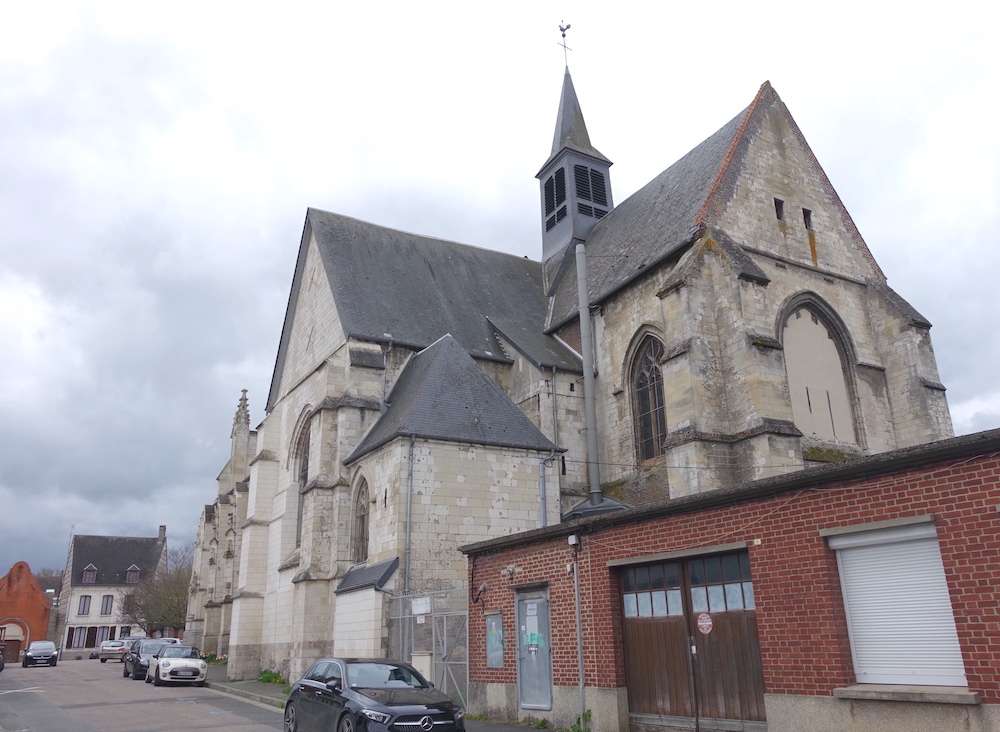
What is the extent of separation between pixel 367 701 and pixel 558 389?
43.0 ft

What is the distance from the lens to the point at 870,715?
674cm

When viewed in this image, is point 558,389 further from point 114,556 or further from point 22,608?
point 114,556

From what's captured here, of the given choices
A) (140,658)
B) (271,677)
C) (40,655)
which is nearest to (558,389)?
(271,677)

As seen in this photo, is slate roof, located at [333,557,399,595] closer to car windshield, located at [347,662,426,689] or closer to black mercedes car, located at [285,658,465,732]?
black mercedes car, located at [285,658,465,732]

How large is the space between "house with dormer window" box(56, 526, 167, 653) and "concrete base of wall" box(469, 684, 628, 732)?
5228cm

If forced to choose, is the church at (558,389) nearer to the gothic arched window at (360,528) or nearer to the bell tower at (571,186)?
the gothic arched window at (360,528)

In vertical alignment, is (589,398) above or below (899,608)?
above

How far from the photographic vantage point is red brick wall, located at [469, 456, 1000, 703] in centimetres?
627

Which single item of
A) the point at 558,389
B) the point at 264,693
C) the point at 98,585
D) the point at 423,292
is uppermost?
the point at 423,292

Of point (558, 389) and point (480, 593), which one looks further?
point (558, 389)

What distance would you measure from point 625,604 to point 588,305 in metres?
12.4

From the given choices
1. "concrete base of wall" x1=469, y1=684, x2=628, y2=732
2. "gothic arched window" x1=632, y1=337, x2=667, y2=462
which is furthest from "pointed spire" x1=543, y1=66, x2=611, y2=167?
"concrete base of wall" x1=469, y1=684, x2=628, y2=732

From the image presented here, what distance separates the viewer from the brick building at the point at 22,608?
4403cm

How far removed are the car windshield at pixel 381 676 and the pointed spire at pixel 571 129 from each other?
2371cm
